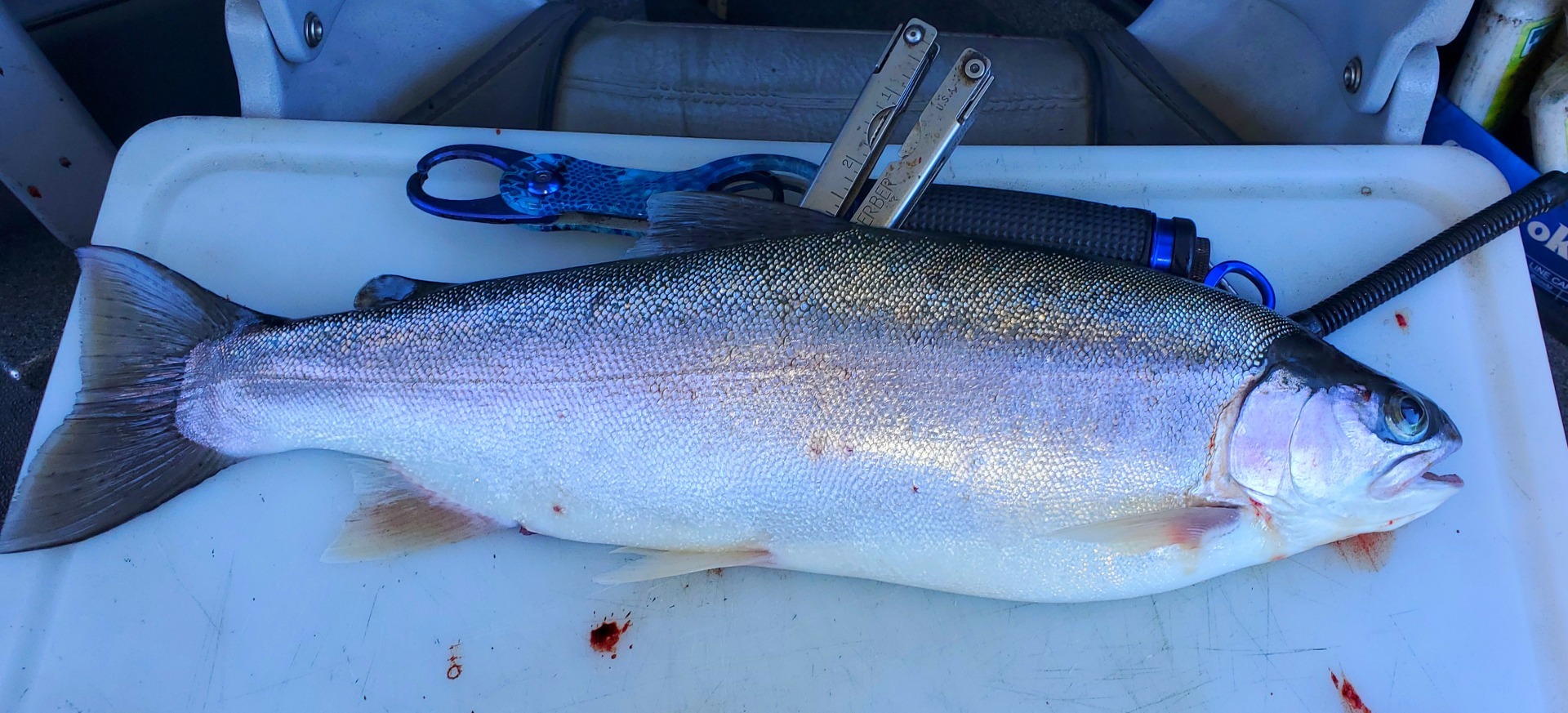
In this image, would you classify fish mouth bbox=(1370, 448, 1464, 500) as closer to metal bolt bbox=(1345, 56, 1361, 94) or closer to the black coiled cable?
the black coiled cable

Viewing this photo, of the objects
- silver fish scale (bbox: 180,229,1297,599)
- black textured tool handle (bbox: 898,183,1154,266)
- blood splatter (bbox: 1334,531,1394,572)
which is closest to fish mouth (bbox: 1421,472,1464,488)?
blood splatter (bbox: 1334,531,1394,572)

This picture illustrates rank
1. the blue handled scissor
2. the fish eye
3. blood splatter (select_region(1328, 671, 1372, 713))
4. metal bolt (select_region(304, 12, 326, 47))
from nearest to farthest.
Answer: the fish eye, blood splatter (select_region(1328, 671, 1372, 713)), the blue handled scissor, metal bolt (select_region(304, 12, 326, 47))

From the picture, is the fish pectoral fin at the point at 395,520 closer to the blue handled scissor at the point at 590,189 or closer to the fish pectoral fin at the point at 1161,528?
the blue handled scissor at the point at 590,189

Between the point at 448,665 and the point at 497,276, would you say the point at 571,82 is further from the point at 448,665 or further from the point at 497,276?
the point at 448,665

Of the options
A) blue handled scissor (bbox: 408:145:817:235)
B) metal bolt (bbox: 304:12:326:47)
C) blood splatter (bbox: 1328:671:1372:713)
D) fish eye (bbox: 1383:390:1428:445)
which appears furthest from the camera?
metal bolt (bbox: 304:12:326:47)

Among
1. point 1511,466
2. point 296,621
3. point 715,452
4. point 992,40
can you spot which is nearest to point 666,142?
point 715,452

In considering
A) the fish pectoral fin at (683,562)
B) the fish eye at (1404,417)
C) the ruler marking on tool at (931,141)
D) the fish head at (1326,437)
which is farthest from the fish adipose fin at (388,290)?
the fish eye at (1404,417)

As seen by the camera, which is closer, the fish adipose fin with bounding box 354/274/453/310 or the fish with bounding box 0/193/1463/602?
the fish with bounding box 0/193/1463/602
